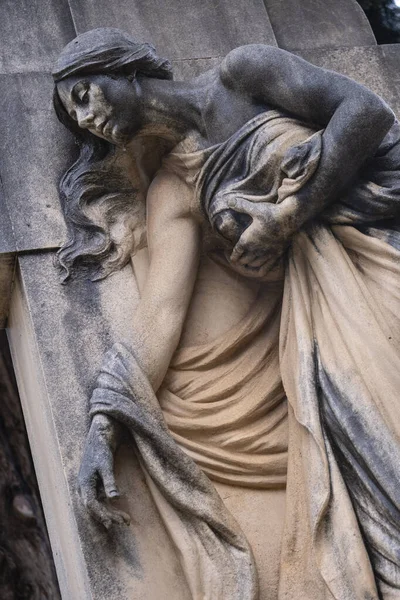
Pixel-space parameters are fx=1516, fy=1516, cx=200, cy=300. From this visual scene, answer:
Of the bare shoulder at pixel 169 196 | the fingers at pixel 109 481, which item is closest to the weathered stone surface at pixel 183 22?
the bare shoulder at pixel 169 196

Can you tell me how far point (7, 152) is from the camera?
18.9 feet

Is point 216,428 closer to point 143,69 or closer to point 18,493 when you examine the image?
point 143,69

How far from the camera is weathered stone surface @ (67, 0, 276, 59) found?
242 inches

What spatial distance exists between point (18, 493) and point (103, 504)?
296 centimetres

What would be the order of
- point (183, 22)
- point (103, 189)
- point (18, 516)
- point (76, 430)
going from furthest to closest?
point (18, 516) → point (183, 22) → point (103, 189) → point (76, 430)

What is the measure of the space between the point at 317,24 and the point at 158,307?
1.77m

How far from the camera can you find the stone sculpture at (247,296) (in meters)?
4.91

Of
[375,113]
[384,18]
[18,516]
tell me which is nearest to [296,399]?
[375,113]

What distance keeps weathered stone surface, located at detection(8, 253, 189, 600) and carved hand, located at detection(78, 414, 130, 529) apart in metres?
0.07

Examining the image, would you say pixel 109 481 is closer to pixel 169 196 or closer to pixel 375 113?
pixel 169 196

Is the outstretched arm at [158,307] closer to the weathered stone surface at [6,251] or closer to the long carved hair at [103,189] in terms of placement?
the long carved hair at [103,189]

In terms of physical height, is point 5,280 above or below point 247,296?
below

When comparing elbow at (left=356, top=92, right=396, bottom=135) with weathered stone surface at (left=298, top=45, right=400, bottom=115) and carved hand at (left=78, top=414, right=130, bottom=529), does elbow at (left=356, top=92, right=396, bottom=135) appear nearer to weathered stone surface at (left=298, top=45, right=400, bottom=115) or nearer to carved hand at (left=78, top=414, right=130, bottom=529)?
weathered stone surface at (left=298, top=45, right=400, bottom=115)

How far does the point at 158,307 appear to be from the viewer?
5.36m
